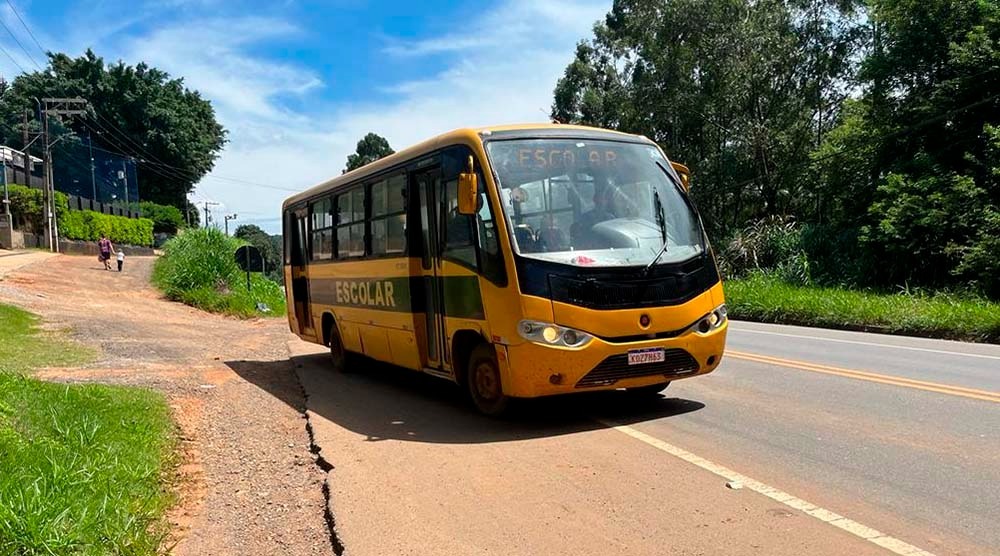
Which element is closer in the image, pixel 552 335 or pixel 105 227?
pixel 552 335

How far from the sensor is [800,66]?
33031 mm

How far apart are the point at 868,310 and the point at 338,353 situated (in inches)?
458

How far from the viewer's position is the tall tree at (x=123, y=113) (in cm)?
6306

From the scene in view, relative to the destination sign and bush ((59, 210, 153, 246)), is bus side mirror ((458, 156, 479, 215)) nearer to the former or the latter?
the destination sign

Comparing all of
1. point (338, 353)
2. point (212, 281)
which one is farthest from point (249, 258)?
point (338, 353)

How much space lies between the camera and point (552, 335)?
6.40 m

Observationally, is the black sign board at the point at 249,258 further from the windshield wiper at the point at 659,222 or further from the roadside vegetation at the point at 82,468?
the windshield wiper at the point at 659,222

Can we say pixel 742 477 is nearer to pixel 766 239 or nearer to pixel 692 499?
pixel 692 499

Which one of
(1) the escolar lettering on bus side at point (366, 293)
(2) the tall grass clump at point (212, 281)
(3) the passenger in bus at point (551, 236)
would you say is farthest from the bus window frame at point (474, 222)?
(2) the tall grass clump at point (212, 281)

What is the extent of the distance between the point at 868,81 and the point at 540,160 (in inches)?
864

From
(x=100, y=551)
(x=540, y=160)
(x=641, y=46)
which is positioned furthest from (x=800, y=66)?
(x=100, y=551)

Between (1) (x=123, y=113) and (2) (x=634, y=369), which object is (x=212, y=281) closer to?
(2) (x=634, y=369)

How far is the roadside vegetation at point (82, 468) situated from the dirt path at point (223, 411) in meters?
0.28

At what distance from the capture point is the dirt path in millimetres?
5039
